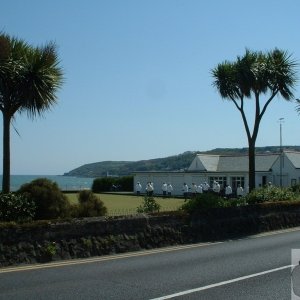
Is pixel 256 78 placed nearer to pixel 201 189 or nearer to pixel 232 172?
pixel 201 189

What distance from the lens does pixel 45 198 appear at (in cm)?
1351

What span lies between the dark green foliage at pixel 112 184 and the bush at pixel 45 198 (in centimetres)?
5043

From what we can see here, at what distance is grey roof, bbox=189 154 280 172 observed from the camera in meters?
60.1

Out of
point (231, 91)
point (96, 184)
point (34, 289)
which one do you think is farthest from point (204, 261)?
point (96, 184)

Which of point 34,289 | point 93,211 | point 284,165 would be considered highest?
point 284,165

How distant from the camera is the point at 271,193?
2098cm

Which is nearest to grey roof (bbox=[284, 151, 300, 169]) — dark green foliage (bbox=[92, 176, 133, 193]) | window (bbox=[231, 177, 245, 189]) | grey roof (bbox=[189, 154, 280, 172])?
grey roof (bbox=[189, 154, 280, 172])

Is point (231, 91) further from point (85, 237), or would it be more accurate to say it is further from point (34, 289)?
point (34, 289)

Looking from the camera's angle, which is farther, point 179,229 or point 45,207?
point 179,229

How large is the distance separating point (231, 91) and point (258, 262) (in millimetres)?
13871

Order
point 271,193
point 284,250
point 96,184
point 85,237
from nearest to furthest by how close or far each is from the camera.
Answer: point 85,237, point 284,250, point 271,193, point 96,184

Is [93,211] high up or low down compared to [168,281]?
up

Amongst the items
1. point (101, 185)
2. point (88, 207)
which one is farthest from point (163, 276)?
point (101, 185)

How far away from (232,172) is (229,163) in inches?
148
